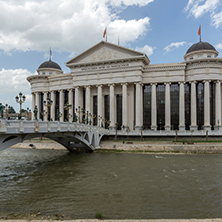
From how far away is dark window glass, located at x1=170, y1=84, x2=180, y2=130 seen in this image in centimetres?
7088

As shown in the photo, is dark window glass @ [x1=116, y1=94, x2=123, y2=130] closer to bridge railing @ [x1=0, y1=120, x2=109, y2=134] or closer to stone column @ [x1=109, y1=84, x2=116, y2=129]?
stone column @ [x1=109, y1=84, x2=116, y2=129]

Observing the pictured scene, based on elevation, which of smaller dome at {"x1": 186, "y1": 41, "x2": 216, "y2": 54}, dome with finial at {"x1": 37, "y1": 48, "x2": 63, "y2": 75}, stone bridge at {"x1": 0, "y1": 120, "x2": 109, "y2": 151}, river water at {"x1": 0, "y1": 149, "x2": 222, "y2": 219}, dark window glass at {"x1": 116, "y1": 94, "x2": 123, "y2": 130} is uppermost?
smaller dome at {"x1": 186, "y1": 41, "x2": 216, "y2": 54}

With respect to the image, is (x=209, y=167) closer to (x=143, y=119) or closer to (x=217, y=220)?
(x=217, y=220)

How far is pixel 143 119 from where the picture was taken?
74062mm

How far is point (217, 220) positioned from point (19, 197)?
1477cm

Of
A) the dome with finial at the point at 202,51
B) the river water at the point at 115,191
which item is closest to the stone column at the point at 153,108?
the dome with finial at the point at 202,51

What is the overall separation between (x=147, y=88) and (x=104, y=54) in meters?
18.8

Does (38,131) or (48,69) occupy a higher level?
(48,69)

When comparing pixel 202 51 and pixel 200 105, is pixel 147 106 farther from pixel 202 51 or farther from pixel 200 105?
pixel 202 51

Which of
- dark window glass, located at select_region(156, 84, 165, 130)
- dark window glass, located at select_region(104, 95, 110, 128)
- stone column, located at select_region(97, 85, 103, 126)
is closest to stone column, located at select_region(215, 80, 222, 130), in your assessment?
dark window glass, located at select_region(156, 84, 165, 130)

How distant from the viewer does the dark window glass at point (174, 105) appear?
233 ft

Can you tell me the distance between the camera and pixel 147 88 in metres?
73.9

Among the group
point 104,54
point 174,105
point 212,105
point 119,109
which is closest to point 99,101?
point 119,109

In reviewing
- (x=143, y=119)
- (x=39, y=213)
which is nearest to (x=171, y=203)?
(x=39, y=213)
